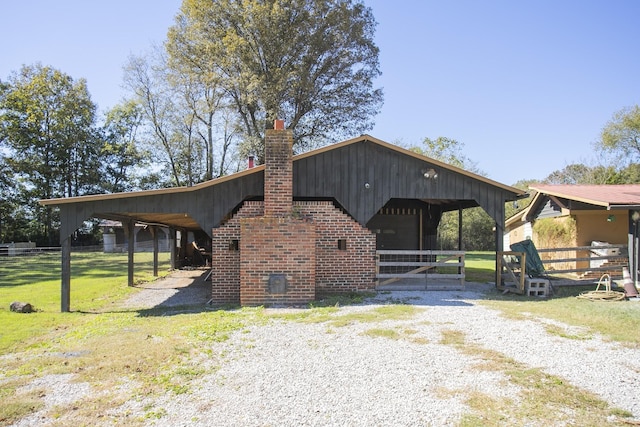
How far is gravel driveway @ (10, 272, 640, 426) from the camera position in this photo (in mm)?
4012

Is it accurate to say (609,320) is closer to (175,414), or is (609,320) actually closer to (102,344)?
(175,414)

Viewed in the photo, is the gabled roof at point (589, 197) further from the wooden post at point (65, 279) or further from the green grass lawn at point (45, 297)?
the wooden post at point (65, 279)

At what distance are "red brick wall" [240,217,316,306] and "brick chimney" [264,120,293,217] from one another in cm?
43

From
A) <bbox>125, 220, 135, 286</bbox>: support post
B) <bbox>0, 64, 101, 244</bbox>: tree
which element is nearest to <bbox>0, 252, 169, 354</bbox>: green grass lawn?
<bbox>125, 220, 135, 286</bbox>: support post

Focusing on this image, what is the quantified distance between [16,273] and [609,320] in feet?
71.2

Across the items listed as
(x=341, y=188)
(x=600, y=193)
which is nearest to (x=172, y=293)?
(x=341, y=188)

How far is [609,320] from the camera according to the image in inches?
307

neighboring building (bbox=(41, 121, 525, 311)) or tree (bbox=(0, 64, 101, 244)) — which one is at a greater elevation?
tree (bbox=(0, 64, 101, 244))

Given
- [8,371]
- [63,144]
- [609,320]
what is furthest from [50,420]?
[63,144]

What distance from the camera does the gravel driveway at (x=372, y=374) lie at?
401cm

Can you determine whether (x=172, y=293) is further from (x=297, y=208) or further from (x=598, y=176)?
(x=598, y=176)

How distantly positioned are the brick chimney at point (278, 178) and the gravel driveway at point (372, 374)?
2.98 meters

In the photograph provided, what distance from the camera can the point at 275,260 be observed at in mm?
9469

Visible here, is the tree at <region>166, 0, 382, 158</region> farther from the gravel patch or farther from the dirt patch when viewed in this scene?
A: the gravel patch
